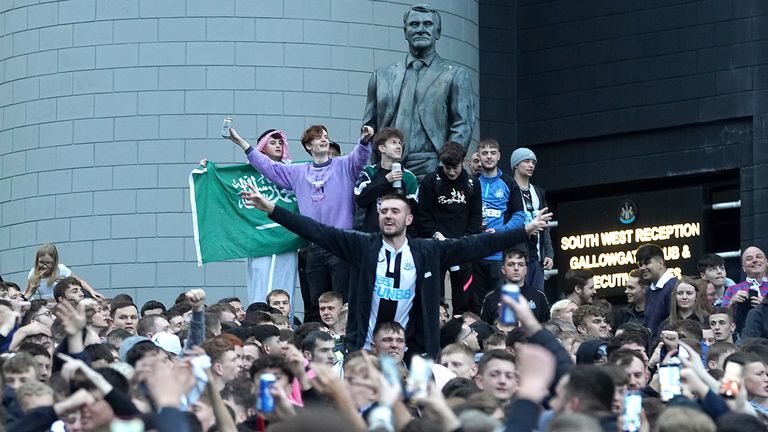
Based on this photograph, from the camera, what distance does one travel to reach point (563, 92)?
2397cm

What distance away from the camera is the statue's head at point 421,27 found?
57.0ft

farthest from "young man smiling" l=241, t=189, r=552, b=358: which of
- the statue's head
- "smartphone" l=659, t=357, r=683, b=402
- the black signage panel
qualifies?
the black signage panel

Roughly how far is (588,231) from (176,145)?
5.99 metres

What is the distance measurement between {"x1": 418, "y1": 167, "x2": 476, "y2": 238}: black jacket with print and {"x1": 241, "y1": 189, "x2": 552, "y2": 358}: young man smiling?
2.79 m

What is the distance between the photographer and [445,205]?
A: 643 inches

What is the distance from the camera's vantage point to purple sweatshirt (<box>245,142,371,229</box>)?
16969 mm

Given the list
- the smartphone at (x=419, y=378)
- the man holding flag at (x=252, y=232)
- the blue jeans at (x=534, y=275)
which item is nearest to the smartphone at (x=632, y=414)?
the smartphone at (x=419, y=378)

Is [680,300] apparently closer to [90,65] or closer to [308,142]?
[308,142]

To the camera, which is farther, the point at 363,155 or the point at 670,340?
the point at 363,155

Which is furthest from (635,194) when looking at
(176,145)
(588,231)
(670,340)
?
(670,340)

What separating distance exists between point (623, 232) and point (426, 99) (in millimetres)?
6475

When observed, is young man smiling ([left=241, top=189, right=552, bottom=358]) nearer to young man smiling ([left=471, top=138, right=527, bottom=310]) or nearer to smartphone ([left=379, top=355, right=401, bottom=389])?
young man smiling ([left=471, top=138, right=527, bottom=310])

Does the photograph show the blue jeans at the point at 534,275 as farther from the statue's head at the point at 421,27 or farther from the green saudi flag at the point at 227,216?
the green saudi flag at the point at 227,216

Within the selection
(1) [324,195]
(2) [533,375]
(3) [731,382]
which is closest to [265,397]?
(2) [533,375]
